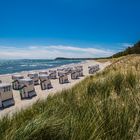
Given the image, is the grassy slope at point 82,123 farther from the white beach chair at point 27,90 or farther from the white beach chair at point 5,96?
the white beach chair at point 27,90

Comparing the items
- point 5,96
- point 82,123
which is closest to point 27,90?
point 5,96

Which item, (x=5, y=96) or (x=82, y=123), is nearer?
(x=82, y=123)

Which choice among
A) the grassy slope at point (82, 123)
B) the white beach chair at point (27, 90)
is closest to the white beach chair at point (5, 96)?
the white beach chair at point (27, 90)

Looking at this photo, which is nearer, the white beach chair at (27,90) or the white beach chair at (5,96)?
the white beach chair at (5,96)

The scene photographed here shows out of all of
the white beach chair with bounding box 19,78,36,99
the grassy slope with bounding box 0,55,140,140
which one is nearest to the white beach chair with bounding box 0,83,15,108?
the white beach chair with bounding box 19,78,36,99

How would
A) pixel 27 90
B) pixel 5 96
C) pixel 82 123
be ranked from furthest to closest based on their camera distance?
pixel 27 90
pixel 5 96
pixel 82 123

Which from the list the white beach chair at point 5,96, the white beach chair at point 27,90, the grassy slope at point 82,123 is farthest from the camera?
the white beach chair at point 27,90

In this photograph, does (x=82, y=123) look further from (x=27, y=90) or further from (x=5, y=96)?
(x=27, y=90)

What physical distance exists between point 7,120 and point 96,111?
3.97ft

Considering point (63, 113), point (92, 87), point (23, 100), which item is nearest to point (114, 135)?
point (63, 113)

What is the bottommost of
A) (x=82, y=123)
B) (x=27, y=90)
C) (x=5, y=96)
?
(x=27, y=90)

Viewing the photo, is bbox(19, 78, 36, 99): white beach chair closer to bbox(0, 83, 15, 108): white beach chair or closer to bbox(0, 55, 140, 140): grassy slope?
bbox(0, 83, 15, 108): white beach chair

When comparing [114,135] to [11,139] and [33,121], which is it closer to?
[33,121]

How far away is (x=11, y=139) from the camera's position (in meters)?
2.71
